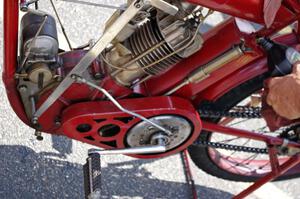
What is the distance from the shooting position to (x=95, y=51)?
150 cm

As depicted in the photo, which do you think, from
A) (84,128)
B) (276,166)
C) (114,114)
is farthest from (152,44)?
(276,166)

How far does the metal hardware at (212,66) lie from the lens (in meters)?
1.58

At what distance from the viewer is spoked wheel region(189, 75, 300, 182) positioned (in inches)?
70.3

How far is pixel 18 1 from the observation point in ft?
4.82

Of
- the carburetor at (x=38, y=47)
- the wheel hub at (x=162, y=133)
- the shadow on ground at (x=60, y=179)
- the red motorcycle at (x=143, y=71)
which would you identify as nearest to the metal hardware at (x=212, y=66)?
the red motorcycle at (x=143, y=71)

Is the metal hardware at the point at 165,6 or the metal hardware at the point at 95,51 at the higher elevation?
the metal hardware at the point at 165,6

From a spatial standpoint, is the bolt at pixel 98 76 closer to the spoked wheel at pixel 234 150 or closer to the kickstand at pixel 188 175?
the spoked wheel at pixel 234 150

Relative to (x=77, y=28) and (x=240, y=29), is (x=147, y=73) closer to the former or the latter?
(x=240, y=29)

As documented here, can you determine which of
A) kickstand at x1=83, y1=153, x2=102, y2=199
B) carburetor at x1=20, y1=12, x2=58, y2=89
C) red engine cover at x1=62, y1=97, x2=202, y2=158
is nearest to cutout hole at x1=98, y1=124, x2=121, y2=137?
red engine cover at x1=62, y1=97, x2=202, y2=158

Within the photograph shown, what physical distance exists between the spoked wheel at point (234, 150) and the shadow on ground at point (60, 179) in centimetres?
18

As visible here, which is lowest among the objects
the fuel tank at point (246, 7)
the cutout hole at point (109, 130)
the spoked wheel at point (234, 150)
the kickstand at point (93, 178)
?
the kickstand at point (93, 178)

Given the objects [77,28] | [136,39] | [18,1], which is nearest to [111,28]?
[136,39]

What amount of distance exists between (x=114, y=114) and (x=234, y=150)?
56 centimetres

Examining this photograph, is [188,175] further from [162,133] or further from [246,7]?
[246,7]
